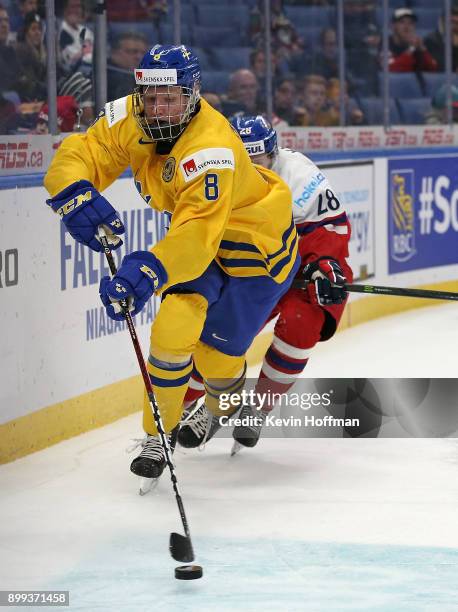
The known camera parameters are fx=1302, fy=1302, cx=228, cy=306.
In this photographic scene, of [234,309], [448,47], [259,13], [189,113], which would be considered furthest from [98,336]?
[448,47]

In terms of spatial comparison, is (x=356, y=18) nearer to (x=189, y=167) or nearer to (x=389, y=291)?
(x=389, y=291)

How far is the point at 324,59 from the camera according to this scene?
7.64m

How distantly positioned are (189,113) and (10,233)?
0.89 metres

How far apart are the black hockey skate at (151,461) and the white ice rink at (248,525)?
→ 8 centimetres

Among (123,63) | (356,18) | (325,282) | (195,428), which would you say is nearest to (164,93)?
(325,282)

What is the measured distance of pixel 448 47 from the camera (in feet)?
28.6

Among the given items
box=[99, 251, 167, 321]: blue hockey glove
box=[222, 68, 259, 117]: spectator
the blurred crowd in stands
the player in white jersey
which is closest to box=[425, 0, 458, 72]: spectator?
the blurred crowd in stands

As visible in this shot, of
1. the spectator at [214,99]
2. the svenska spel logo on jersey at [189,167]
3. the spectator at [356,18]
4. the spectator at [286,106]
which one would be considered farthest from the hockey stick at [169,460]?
the spectator at [356,18]

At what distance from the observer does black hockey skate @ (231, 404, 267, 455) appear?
14.3ft

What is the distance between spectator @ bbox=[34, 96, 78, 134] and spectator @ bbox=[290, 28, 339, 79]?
8.62 feet

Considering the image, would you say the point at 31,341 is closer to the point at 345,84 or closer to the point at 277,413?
the point at 277,413

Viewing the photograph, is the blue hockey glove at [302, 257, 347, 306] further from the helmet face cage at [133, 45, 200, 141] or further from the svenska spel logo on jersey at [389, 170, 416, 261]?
the svenska spel logo on jersey at [389, 170, 416, 261]

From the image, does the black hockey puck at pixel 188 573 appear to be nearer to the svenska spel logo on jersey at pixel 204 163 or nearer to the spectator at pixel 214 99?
the svenska spel logo on jersey at pixel 204 163

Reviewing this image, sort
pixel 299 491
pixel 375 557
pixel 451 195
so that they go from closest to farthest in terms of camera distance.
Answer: pixel 375 557 < pixel 299 491 < pixel 451 195
